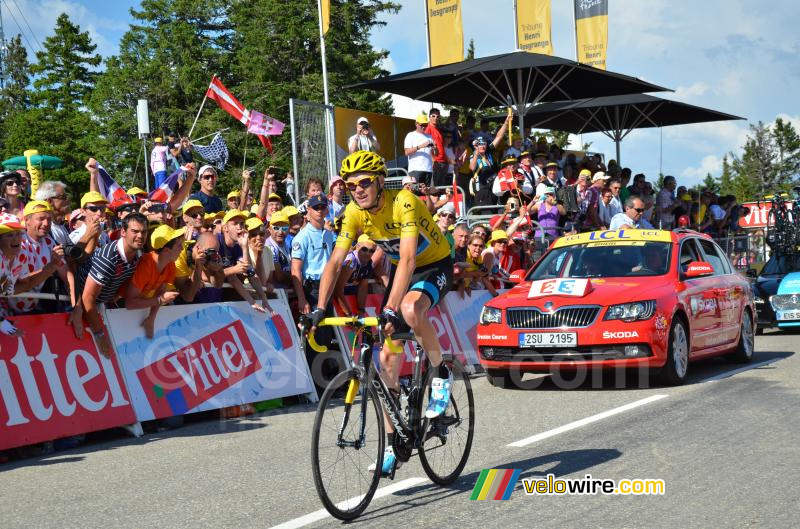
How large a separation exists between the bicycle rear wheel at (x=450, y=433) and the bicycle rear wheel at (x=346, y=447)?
0.55 metres

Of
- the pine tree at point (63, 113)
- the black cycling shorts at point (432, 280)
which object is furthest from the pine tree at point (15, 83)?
the black cycling shorts at point (432, 280)

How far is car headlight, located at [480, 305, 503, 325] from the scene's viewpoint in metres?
11.8

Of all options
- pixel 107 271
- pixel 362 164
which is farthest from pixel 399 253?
pixel 107 271

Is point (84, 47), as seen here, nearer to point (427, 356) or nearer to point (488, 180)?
point (488, 180)

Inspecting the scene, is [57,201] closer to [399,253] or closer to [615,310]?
[399,253]

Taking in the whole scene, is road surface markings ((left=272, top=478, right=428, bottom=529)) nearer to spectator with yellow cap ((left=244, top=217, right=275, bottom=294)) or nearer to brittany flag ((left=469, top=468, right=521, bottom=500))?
brittany flag ((left=469, top=468, right=521, bottom=500))

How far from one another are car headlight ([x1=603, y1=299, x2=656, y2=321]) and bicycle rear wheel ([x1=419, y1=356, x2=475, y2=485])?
4.50 metres

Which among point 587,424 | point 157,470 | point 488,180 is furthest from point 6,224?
point 488,180

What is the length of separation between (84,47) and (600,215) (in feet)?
196

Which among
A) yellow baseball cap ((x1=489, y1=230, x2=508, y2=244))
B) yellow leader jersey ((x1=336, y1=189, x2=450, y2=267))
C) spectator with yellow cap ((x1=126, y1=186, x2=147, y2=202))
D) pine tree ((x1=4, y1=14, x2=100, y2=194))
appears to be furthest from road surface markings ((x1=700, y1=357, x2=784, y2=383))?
pine tree ((x1=4, y1=14, x2=100, y2=194))

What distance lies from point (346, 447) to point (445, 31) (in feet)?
73.6

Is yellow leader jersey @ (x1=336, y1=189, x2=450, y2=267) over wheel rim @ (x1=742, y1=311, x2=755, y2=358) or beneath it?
over

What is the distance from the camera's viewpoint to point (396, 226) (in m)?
6.60

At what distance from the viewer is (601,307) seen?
11.2 m
